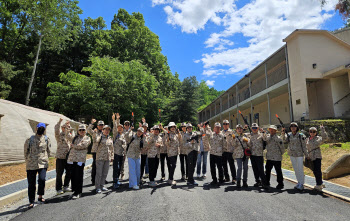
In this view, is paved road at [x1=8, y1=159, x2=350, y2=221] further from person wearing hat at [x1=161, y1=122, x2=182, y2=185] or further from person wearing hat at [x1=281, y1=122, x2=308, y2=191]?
person wearing hat at [x1=161, y1=122, x2=182, y2=185]

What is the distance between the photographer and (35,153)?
491 cm

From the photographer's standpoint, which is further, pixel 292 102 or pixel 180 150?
pixel 292 102

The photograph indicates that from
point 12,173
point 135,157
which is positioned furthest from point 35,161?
point 12,173

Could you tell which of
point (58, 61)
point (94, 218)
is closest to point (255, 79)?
point (94, 218)

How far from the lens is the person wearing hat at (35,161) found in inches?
189

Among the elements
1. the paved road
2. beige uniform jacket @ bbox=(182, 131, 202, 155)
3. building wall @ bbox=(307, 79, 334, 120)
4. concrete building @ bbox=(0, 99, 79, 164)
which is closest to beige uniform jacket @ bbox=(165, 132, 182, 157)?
beige uniform jacket @ bbox=(182, 131, 202, 155)

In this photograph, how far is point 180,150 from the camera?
23.6 ft

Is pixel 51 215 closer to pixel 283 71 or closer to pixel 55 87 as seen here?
pixel 283 71

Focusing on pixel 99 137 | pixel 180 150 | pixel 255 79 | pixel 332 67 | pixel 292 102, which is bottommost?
pixel 180 150

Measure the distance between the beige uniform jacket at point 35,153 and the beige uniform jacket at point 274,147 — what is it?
607 cm

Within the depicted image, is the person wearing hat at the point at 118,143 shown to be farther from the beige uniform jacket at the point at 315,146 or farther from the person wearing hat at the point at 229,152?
the beige uniform jacket at the point at 315,146

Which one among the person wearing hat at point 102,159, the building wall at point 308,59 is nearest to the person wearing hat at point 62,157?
the person wearing hat at point 102,159

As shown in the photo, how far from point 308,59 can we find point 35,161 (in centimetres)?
1608

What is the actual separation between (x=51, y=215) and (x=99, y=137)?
228 cm
